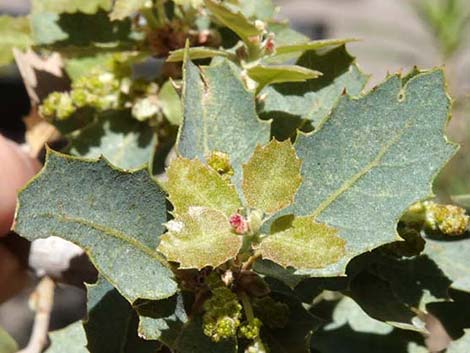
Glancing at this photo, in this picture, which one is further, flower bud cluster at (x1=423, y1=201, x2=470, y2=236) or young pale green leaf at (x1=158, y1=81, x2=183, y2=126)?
young pale green leaf at (x1=158, y1=81, x2=183, y2=126)

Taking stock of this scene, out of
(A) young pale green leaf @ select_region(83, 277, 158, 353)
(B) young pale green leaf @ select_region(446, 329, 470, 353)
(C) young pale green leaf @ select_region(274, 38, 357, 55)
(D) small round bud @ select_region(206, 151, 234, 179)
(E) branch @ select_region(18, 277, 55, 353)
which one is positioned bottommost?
(E) branch @ select_region(18, 277, 55, 353)

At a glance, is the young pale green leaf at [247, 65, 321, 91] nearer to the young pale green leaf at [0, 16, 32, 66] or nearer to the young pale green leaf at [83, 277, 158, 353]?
the young pale green leaf at [83, 277, 158, 353]

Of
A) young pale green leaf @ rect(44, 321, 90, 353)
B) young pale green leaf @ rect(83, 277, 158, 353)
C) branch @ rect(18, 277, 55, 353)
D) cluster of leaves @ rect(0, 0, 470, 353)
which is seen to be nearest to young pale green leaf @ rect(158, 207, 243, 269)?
cluster of leaves @ rect(0, 0, 470, 353)

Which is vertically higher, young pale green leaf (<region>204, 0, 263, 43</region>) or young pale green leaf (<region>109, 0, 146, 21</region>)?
young pale green leaf (<region>204, 0, 263, 43</region>)

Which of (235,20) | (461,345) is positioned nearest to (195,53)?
(235,20)

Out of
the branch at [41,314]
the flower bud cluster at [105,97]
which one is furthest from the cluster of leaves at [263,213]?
the branch at [41,314]

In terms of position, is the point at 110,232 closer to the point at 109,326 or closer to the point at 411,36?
the point at 109,326

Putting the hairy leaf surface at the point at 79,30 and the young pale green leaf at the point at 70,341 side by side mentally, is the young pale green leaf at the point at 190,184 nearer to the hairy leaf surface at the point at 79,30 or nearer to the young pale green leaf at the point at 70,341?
the young pale green leaf at the point at 70,341
